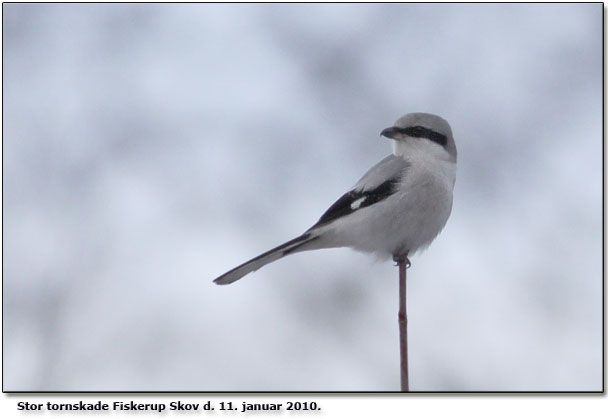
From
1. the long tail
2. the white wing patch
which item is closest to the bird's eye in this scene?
the white wing patch

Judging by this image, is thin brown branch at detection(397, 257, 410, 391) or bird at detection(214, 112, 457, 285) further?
bird at detection(214, 112, 457, 285)

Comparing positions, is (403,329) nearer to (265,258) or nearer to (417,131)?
(265,258)

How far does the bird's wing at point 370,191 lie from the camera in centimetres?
384

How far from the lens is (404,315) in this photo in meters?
2.45

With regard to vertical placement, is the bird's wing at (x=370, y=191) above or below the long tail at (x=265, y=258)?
above

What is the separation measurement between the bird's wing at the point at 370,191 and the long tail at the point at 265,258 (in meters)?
Answer: 0.13

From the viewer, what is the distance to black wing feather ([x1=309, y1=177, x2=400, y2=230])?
3.82 metres

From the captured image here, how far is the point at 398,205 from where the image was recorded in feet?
12.3

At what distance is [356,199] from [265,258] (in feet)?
2.00

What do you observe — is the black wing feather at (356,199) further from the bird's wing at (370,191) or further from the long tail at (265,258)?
the long tail at (265,258)

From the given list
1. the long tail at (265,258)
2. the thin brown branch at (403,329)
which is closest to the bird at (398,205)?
the long tail at (265,258)

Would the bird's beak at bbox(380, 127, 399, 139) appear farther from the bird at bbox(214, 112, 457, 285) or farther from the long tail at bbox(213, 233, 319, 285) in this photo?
the long tail at bbox(213, 233, 319, 285)
